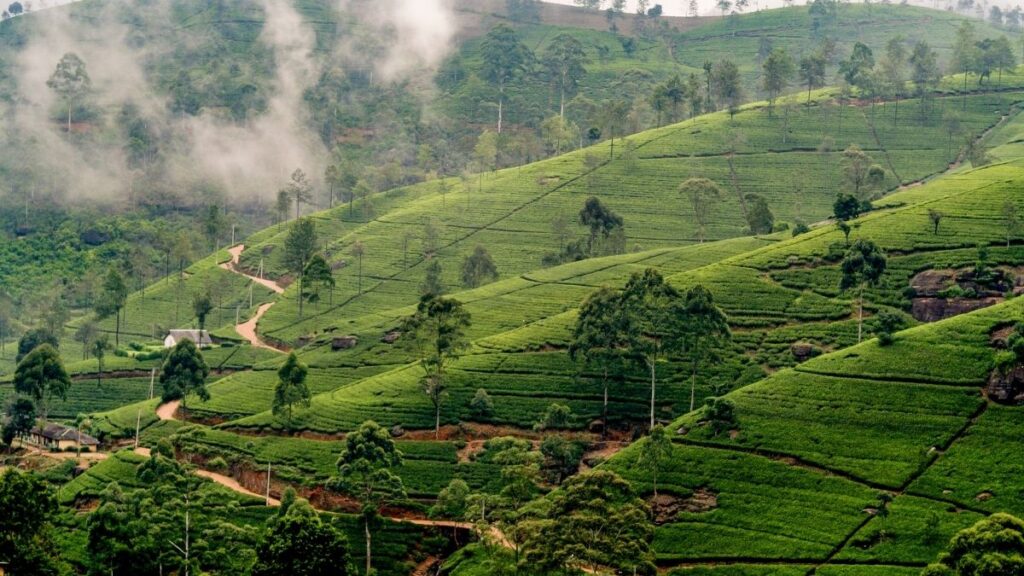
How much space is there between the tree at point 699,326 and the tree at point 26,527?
1741 inches

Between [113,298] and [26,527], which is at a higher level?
[113,298]

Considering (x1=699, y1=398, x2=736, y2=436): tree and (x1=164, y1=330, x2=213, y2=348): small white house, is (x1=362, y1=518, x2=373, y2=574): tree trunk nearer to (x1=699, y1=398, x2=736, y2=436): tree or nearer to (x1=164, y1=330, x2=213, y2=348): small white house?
(x1=699, y1=398, x2=736, y2=436): tree

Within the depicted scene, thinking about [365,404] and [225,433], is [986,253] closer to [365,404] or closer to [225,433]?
[365,404]

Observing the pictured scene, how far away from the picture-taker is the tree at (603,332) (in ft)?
298

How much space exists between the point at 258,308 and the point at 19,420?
42.6 metres

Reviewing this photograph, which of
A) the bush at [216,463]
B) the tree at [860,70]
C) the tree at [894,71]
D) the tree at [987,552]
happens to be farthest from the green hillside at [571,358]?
the tree at [987,552]

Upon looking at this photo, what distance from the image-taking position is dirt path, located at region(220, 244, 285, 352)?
124938mm

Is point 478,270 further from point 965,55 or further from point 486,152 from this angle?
point 965,55

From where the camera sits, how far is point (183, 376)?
325 feet

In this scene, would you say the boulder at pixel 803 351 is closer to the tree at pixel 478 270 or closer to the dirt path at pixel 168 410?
the tree at pixel 478 270

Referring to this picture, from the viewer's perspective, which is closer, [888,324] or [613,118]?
[888,324]

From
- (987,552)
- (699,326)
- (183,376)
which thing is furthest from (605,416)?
(987,552)

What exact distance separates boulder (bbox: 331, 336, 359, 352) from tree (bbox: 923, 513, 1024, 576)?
2652 inches

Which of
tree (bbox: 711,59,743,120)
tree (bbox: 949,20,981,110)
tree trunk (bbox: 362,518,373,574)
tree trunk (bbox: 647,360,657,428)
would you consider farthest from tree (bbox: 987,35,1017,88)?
tree trunk (bbox: 362,518,373,574)
